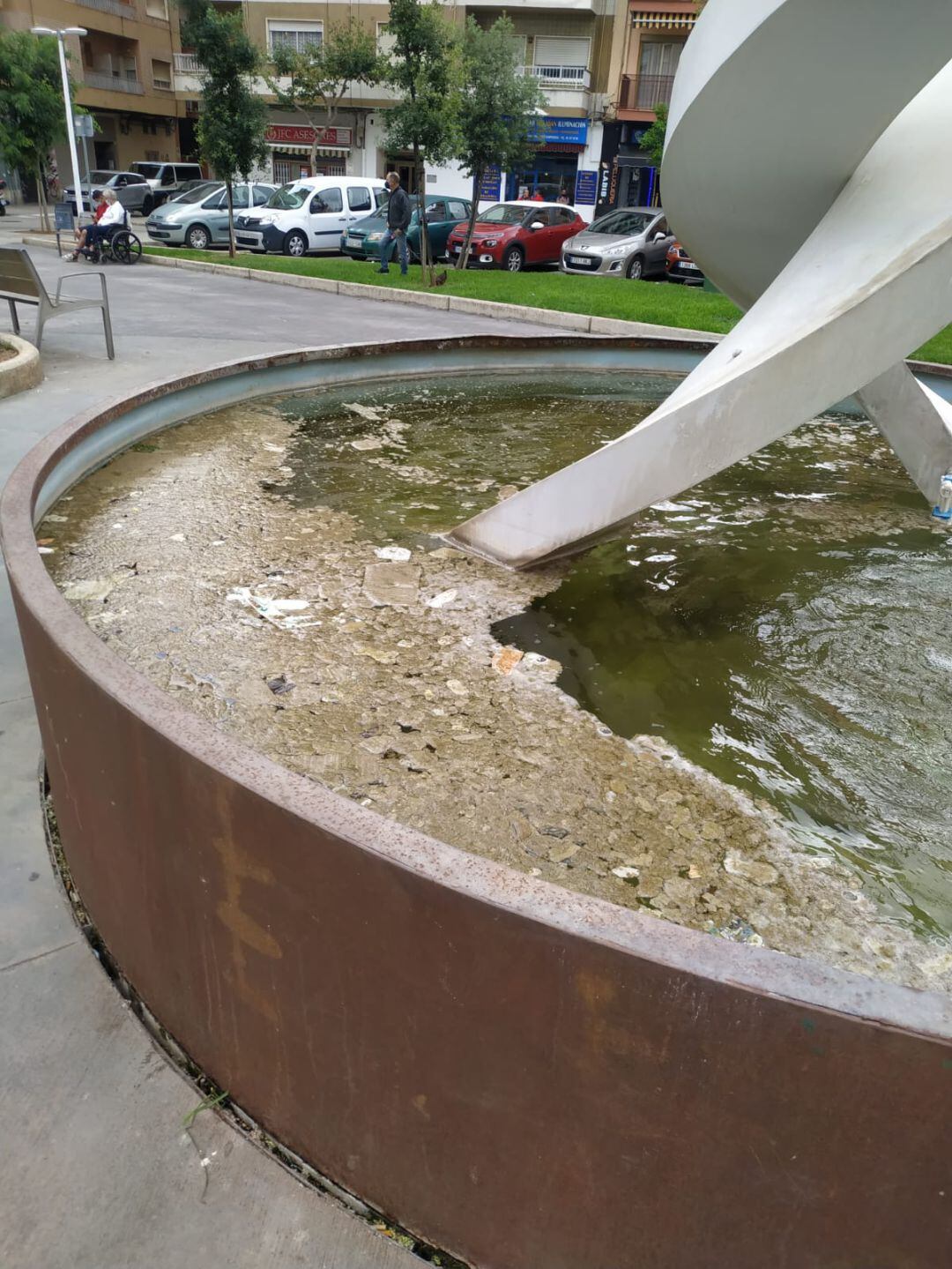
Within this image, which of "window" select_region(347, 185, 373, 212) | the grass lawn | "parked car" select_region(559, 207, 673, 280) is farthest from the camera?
"window" select_region(347, 185, 373, 212)

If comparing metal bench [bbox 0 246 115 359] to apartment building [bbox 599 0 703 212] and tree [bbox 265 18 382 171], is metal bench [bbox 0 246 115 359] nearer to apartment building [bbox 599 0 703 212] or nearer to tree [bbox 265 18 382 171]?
tree [bbox 265 18 382 171]

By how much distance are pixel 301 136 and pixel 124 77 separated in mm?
11276

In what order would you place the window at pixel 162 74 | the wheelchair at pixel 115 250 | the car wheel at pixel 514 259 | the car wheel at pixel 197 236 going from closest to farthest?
the wheelchair at pixel 115 250
the car wheel at pixel 514 259
the car wheel at pixel 197 236
the window at pixel 162 74

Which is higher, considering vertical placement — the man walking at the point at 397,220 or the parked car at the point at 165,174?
the man walking at the point at 397,220

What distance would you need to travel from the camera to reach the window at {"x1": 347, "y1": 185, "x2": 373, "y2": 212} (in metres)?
24.5

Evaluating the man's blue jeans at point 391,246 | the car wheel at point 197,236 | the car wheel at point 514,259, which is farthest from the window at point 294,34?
the man's blue jeans at point 391,246

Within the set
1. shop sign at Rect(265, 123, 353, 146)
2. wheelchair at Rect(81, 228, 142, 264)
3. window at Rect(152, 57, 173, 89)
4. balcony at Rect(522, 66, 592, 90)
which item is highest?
balcony at Rect(522, 66, 592, 90)

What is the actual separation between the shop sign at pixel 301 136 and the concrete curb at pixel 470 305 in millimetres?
26711

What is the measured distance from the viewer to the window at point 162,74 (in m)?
48.9

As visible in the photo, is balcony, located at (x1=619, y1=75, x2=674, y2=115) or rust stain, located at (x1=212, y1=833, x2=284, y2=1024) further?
balcony, located at (x1=619, y1=75, x2=674, y2=115)

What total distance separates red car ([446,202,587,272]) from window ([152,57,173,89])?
3406 centimetres

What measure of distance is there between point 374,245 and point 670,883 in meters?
21.4

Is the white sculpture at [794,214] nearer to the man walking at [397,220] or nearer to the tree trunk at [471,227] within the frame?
the man walking at [397,220]

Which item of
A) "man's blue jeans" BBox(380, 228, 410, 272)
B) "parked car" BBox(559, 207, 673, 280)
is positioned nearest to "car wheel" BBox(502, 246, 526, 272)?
"parked car" BBox(559, 207, 673, 280)
